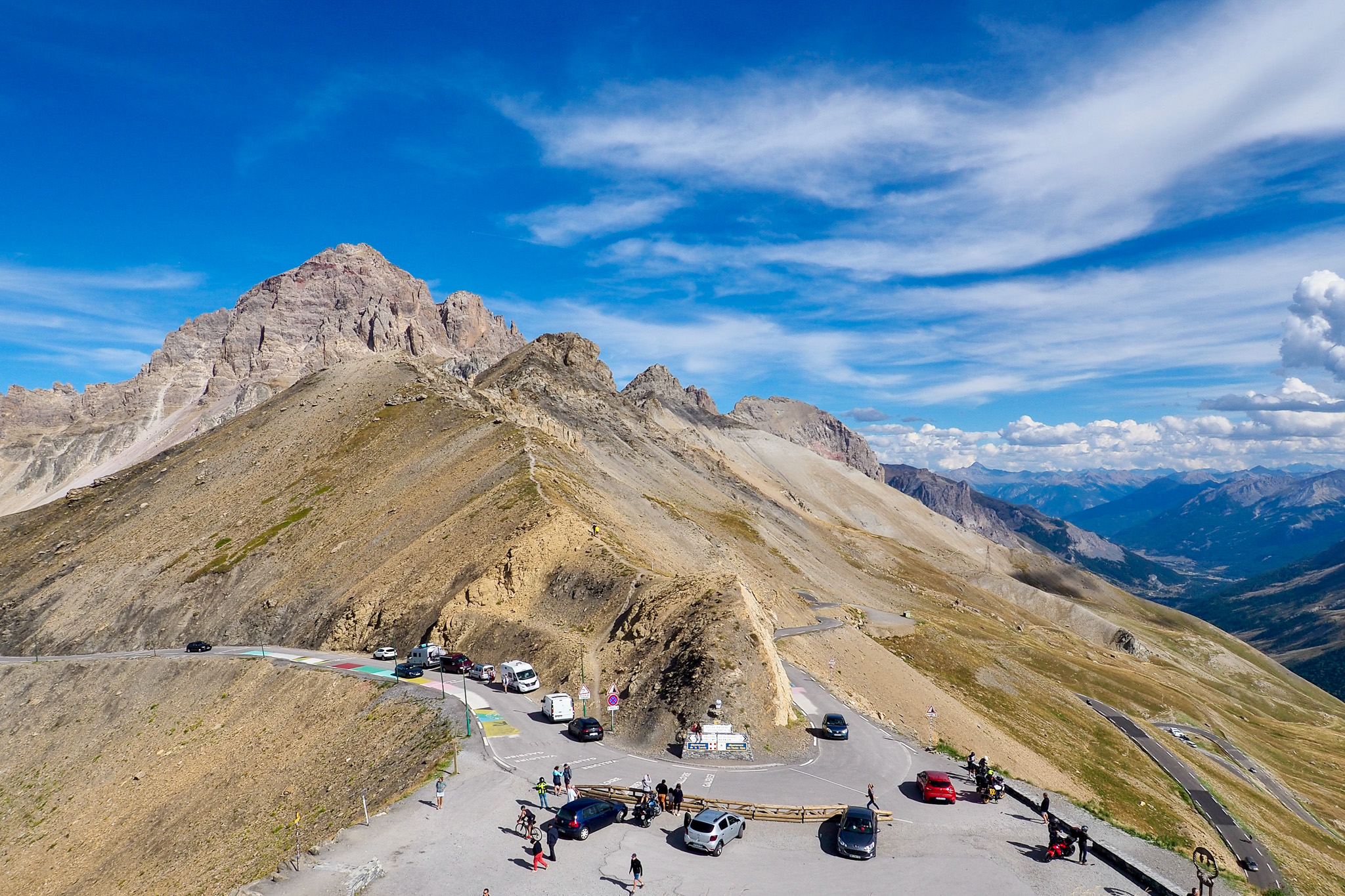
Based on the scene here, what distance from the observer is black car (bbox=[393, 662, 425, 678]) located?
52062mm

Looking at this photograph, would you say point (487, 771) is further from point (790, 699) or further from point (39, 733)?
point (39, 733)

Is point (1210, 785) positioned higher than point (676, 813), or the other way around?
point (676, 813)

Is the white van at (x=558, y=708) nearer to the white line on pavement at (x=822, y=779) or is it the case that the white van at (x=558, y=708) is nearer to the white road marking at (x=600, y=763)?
the white road marking at (x=600, y=763)

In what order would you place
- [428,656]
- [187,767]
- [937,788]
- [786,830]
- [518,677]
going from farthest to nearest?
[428,656], [187,767], [518,677], [937,788], [786,830]

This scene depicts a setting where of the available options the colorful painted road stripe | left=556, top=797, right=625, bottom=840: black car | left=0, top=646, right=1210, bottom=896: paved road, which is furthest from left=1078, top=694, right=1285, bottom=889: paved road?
the colorful painted road stripe

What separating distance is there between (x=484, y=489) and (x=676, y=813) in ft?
180

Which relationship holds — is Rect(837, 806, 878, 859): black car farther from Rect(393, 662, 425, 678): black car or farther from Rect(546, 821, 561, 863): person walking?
Rect(393, 662, 425, 678): black car

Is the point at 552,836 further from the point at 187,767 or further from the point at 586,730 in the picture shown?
the point at 187,767

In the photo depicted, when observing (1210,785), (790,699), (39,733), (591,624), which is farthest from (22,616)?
(1210,785)

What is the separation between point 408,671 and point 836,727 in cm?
3226

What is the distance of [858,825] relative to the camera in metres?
29.1

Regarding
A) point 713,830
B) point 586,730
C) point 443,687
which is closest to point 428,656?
point 443,687

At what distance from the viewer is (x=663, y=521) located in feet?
340

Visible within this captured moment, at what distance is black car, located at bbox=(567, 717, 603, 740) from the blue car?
1465 centimetres
